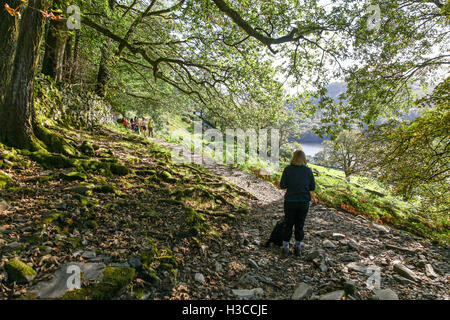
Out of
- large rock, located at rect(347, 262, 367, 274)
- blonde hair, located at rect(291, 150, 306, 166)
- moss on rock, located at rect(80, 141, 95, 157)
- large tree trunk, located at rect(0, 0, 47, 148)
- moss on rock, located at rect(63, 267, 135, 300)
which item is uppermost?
large tree trunk, located at rect(0, 0, 47, 148)

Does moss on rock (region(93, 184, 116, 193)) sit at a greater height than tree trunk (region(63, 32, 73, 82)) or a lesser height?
lesser

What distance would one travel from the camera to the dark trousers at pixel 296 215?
13.6 ft

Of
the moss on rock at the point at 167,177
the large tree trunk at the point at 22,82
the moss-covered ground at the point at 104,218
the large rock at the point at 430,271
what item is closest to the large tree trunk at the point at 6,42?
the large tree trunk at the point at 22,82

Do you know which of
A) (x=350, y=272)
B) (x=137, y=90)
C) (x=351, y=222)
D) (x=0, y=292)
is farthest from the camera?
(x=137, y=90)

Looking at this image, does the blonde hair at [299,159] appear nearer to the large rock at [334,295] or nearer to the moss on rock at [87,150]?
the large rock at [334,295]

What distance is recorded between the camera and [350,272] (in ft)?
12.5

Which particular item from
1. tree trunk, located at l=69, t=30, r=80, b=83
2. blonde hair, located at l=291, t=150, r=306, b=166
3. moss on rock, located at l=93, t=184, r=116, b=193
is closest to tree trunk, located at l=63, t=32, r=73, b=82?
tree trunk, located at l=69, t=30, r=80, b=83

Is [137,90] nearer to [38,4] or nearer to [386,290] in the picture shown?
[38,4]

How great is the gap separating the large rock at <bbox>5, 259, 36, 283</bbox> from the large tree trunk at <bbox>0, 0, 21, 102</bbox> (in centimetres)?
439

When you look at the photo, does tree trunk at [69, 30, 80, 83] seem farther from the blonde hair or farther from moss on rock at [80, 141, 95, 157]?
the blonde hair

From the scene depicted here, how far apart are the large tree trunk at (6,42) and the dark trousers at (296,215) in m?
6.93

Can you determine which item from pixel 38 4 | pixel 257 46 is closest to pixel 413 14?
pixel 257 46

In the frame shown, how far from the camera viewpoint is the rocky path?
3168 millimetres

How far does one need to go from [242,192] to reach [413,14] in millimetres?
9507
